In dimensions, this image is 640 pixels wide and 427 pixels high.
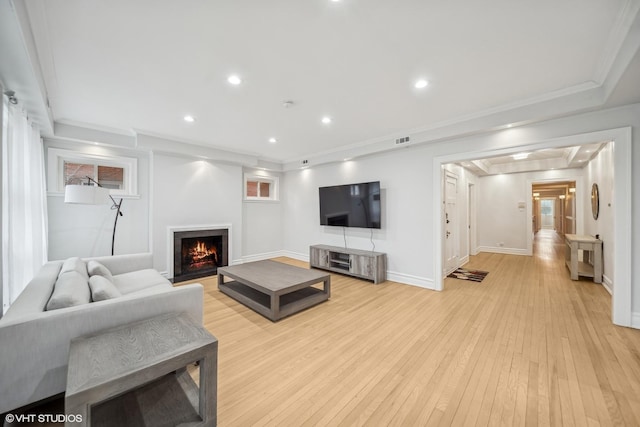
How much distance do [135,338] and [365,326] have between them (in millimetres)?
2170

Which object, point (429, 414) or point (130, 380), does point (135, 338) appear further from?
point (429, 414)

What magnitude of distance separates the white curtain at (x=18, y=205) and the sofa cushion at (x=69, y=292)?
43cm

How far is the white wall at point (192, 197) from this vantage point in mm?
4605

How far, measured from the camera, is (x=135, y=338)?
5.16ft

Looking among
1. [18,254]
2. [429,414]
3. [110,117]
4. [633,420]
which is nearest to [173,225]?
[110,117]

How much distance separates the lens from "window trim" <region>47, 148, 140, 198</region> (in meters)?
3.81

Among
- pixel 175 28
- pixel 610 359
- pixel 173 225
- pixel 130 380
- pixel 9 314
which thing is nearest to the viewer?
pixel 130 380

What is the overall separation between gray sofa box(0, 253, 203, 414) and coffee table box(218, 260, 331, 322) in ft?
3.53

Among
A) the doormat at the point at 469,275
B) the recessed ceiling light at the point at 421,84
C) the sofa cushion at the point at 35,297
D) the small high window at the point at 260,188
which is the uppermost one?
the recessed ceiling light at the point at 421,84

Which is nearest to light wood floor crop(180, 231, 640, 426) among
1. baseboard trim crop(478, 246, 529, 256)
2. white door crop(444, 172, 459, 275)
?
white door crop(444, 172, 459, 275)

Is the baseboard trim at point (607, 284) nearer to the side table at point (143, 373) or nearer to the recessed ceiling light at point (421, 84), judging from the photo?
the recessed ceiling light at point (421, 84)

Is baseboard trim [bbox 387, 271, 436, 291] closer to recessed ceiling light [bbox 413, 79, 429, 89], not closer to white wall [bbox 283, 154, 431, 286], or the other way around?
white wall [bbox 283, 154, 431, 286]

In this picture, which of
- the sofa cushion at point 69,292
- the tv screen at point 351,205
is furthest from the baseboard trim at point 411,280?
the sofa cushion at point 69,292

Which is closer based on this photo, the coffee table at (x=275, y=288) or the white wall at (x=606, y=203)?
the coffee table at (x=275, y=288)
